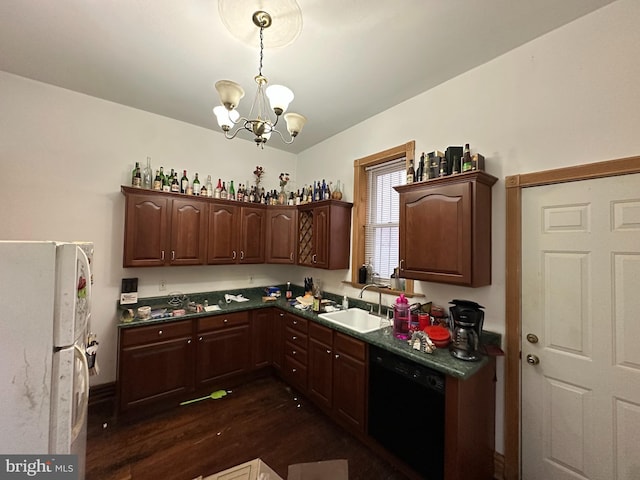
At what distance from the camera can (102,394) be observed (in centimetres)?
262

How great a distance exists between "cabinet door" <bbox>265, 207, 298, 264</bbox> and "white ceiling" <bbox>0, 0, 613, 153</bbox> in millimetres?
1422

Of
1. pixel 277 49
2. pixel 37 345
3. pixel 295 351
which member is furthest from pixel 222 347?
pixel 277 49

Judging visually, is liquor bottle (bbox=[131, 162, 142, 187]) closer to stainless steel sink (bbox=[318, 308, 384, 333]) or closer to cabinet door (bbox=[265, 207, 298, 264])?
cabinet door (bbox=[265, 207, 298, 264])

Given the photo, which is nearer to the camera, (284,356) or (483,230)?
(483,230)

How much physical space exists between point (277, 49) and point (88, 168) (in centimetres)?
234

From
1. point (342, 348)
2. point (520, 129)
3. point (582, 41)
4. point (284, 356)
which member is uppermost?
point (582, 41)

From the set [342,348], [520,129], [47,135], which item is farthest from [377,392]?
[47,135]

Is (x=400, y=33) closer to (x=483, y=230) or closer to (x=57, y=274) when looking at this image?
(x=483, y=230)

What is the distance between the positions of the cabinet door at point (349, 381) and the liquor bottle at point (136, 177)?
2615 mm

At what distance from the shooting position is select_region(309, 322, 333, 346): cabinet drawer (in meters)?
2.47

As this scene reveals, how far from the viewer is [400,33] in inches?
70.5

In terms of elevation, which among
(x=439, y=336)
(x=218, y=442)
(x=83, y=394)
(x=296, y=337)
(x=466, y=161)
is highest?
(x=466, y=161)

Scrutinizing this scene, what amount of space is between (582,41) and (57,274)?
317 cm

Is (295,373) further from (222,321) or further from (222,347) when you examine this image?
(222,321)
